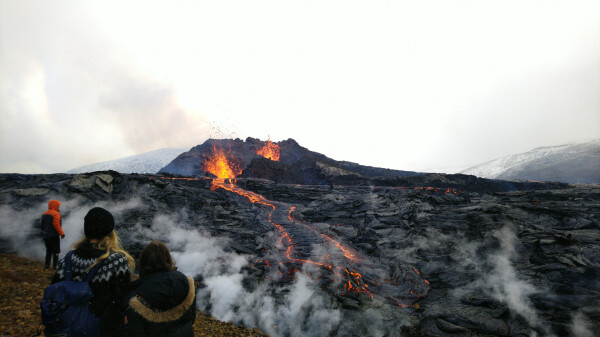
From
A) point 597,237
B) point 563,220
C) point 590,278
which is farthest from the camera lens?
point 563,220

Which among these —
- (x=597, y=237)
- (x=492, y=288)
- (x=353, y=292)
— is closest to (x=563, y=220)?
(x=597, y=237)

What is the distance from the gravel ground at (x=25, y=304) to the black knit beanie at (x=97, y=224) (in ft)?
14.2

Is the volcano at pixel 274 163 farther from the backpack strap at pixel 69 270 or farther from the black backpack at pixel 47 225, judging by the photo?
the backpack strap at pixel 69 270

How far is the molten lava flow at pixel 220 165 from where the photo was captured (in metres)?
78.8

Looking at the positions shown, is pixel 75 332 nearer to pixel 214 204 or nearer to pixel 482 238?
pixel 482 238

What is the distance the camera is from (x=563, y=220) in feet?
51.2

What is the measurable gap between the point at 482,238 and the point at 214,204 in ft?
58.3

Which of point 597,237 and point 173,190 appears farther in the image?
point 173,190

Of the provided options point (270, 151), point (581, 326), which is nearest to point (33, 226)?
point (581, 326)

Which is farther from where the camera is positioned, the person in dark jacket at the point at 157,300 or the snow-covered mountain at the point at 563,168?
the snow-covered mountain at the point at 563,168

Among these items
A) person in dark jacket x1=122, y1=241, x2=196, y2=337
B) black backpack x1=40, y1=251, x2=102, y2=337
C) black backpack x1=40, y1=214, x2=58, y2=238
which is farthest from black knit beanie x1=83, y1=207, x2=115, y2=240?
black backpack x1=40, y1=214, x2=58, y2=238

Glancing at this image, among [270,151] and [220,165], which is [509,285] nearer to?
[270,151]

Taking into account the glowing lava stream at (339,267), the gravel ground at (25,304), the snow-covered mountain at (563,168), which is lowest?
the glowing lava stream at (339,267)

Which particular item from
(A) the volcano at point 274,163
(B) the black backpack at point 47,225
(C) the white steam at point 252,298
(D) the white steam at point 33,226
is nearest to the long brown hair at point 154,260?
(C) the white steam at point 252,298
